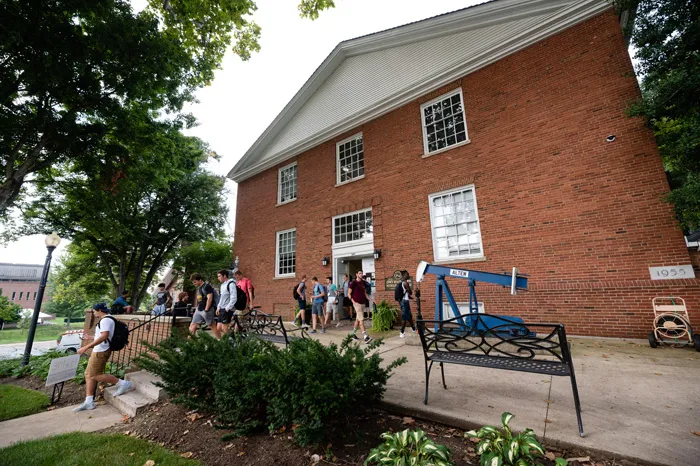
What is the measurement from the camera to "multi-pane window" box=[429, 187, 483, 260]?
893cm

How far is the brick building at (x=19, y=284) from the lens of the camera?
62.8 m

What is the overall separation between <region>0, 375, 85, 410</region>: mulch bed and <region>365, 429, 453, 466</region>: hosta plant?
20.8 feet

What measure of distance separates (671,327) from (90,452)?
922 centimetres

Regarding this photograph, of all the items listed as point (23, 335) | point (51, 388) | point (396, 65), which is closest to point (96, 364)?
point (51, 388)

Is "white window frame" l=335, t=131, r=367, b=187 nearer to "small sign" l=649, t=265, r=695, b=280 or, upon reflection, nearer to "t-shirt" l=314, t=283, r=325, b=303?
"t-shirt" l=314, t=283, r=325, b=303

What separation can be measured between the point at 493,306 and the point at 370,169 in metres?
6.49

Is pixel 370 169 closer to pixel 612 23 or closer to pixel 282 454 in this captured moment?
pixel 612 23

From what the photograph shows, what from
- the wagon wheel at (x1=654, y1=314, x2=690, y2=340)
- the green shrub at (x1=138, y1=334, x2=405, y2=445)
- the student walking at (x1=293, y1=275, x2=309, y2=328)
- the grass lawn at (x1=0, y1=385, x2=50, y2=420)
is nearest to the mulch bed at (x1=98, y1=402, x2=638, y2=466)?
the green shrub at (x1=138, y1=334, x2=405, y2=445)

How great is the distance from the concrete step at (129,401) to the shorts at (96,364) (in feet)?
1.48

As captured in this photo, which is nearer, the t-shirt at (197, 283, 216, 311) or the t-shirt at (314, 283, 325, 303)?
the t-shirt at (197, 283, 216, 311)

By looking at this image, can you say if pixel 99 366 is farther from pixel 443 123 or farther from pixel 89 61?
pixel 443 123

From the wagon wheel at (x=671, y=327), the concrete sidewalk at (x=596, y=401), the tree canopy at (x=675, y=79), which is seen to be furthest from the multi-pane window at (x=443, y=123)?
the concrete sidewalk at (x=596, y=401)

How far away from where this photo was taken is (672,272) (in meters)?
6.25

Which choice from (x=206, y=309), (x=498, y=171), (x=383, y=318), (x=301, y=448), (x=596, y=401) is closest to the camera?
(x=301, y=448)
